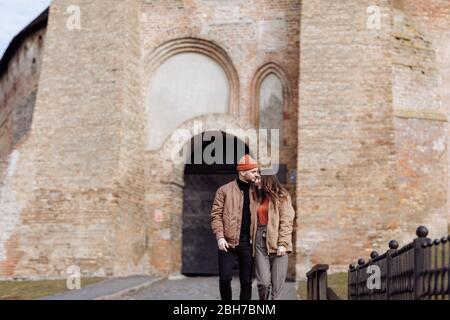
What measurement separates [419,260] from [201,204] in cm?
1334

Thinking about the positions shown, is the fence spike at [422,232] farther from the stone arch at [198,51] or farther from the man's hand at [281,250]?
the stone arch at [198,51]

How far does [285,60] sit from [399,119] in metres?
3.05

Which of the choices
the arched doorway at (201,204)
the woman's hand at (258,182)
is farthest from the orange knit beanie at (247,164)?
the arched doorway at (201,204)

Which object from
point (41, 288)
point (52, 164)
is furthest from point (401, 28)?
point (41, 288)

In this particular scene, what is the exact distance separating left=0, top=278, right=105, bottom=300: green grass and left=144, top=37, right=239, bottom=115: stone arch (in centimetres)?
540

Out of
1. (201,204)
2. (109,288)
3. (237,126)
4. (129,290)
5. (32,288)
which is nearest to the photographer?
(129,290)

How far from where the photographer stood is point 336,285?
12.7 m

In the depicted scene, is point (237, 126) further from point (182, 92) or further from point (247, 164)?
point (247, 164)

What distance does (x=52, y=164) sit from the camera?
1564 centimetres

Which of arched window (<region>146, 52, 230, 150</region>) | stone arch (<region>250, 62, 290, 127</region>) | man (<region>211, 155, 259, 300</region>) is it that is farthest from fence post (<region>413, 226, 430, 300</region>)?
arched window (<region>146, 52, 230, 150</region>)

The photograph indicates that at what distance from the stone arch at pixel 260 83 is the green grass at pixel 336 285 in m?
4.28

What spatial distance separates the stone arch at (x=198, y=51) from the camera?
671 inches

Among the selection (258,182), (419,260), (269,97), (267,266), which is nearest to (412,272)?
(419,260)
